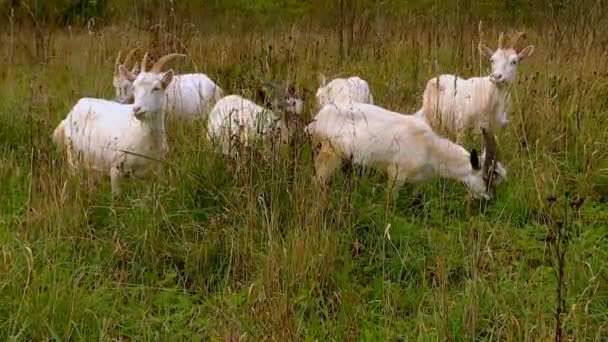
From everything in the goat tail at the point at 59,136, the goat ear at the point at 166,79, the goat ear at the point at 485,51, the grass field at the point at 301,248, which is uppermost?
the goat ear at the point at 485,51

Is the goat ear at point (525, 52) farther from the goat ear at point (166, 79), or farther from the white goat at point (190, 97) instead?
the goat ear at point (166, 79)

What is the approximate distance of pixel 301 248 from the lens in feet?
11.0

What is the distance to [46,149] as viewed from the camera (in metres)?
4.86

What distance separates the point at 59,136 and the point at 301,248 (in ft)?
8.75

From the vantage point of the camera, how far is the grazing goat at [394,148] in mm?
4527

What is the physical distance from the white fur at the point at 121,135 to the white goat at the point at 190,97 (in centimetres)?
48

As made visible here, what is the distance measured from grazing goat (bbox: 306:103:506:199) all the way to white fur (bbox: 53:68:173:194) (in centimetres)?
97

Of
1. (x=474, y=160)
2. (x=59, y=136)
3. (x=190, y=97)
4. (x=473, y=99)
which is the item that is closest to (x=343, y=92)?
(x=473, y=99)

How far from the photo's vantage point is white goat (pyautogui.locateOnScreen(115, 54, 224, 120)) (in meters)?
5.85

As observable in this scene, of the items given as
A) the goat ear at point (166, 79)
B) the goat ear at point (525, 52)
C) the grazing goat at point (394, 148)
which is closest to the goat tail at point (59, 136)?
the goat ear at point (166, 79)

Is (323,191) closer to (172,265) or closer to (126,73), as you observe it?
(172,265)

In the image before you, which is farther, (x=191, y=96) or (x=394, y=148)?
(x=191, y=96)

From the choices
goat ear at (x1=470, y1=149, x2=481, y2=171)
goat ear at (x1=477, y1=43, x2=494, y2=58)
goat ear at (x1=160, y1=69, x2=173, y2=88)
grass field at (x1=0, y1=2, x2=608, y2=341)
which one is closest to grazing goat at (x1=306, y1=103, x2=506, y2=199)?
goat ear at (x1=470, y1=149, x2=481, y2=171)

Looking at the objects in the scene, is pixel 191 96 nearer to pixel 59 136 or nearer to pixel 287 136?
pixel 59 136
